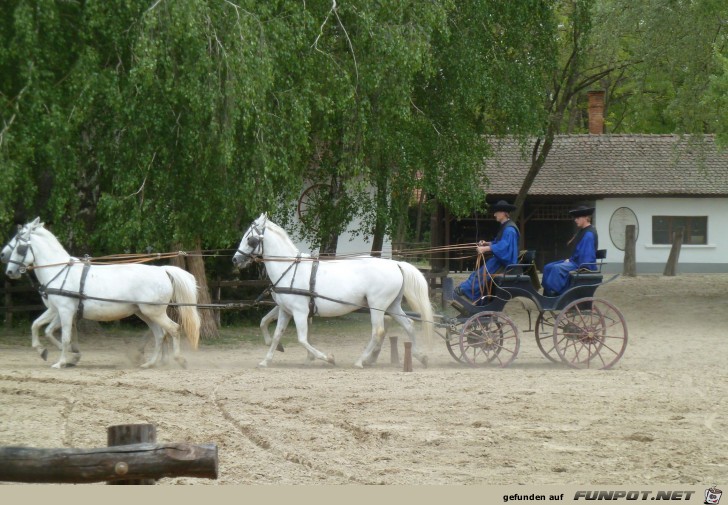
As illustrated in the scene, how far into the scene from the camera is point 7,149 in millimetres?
13086

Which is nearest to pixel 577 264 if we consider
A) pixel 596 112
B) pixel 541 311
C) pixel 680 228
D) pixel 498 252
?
pixel 541 311

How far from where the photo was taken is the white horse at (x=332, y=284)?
13375 millimetres

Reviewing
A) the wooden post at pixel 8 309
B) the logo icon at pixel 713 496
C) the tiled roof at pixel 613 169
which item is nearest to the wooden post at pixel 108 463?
the logo icon at pixel 713 496

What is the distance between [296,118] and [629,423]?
284 inches

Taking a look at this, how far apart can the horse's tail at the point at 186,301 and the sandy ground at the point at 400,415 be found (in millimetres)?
512

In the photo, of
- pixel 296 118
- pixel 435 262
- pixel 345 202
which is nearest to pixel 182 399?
pixel 296 118

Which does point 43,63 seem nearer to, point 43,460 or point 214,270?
point 214,270

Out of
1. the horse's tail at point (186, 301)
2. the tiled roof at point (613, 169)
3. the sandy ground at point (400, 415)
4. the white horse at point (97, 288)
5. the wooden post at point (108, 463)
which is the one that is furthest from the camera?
the tiled roof at point (613, 169)

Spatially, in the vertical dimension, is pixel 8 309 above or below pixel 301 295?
below

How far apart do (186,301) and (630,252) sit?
2235 centimetres

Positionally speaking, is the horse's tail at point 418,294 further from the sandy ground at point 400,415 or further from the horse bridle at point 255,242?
the horse bridle at point 255,242

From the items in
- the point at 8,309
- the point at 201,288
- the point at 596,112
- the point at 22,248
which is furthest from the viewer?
the point at 596,112

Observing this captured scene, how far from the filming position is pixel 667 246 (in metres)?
34.2

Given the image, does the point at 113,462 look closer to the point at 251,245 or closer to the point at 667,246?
the point at 251,245
